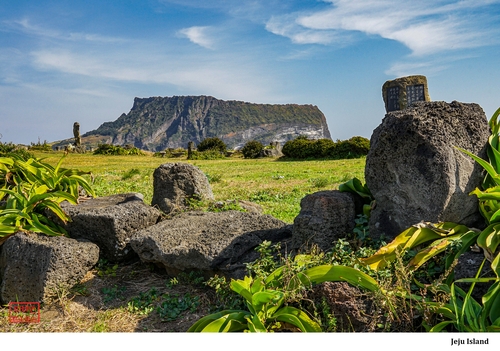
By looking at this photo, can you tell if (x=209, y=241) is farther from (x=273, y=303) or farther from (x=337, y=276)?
(x=337, y=276)

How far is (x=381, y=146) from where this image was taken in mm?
4281

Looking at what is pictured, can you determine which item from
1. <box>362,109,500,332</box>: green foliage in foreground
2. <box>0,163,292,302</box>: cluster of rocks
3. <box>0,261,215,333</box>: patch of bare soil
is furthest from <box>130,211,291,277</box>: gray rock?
<box>362,109,500,332</box>: green foliage in foreground

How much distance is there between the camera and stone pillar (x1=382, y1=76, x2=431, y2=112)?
25.6 m

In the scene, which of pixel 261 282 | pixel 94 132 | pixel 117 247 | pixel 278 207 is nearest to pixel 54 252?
pixel 117 247

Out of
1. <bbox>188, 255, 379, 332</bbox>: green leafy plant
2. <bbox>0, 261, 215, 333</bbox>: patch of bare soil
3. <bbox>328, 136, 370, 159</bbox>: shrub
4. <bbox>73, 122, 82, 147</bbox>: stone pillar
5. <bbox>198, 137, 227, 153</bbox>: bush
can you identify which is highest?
<bbox>73, 122, 82, 147</bbox>: stone pillar

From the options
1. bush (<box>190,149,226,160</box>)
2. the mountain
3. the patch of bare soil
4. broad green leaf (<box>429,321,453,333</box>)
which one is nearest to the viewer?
broad green leaf (<box>429,321,453,333</box>)

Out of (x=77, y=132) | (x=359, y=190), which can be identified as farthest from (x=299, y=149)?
(x=359, y=190)

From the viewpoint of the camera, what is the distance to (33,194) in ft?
18.9

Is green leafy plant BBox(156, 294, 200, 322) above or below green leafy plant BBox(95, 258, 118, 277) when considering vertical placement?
below

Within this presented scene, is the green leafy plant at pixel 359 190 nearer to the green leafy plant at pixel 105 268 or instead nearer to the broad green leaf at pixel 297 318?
the broad green leaf at pixel 297 318

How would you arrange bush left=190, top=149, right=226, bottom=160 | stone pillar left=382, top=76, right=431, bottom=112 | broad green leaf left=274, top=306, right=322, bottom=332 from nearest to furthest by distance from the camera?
broad green leaf left=274, top=306, right=322, bottom=332
stone pillar left=382, top=76, right=431, bottom=112
bush left=190, top=149, right=226, bottom=160

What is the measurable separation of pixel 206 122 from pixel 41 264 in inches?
6442

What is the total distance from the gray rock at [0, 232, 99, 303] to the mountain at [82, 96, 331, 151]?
503 ft

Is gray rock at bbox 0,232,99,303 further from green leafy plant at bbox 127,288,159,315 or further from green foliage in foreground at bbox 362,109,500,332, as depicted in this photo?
green foliage in foreground at bbox 362,109,500,332
